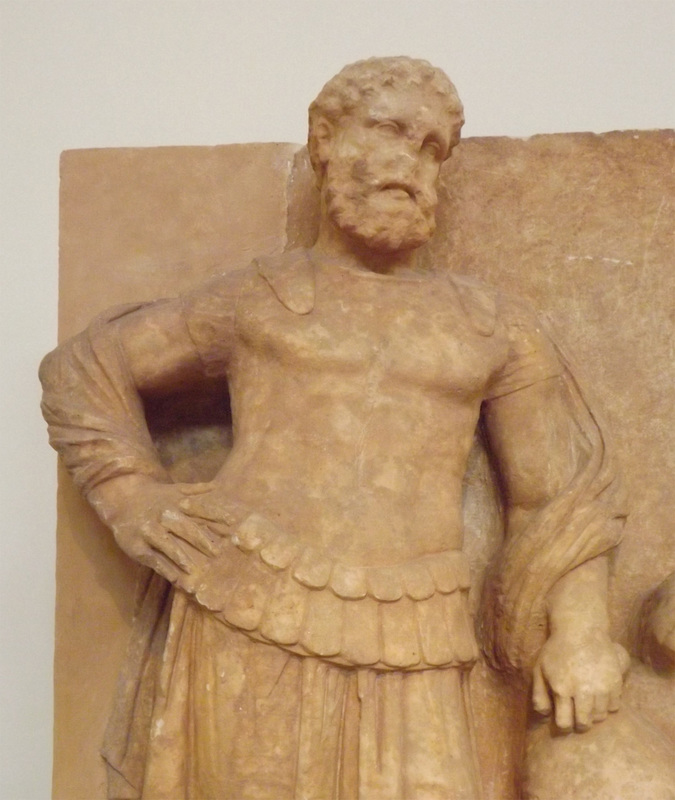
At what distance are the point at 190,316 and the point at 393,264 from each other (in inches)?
16.9

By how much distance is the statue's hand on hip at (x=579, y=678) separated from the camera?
2.24 metres

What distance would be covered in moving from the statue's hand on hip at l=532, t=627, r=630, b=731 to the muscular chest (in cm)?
53

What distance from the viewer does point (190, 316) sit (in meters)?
2.42

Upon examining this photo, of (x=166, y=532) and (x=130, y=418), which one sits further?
(x=130, y=418)

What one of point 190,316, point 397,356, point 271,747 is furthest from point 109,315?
point 271,747

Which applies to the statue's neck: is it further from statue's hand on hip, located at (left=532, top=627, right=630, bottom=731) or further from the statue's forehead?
statue's hand on hip, located at (left=532, top=627, right=630, bottom=731)

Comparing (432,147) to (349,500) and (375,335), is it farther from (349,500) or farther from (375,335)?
(349,500)

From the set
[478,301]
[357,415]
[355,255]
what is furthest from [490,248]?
[357,415]

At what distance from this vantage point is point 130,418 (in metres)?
2.40

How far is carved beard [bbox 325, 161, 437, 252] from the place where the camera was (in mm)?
2316

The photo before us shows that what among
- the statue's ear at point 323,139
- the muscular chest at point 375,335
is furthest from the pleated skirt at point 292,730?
the statue's ear at point 323,139

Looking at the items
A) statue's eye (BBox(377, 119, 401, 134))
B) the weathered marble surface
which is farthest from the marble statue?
the weathered marble surface

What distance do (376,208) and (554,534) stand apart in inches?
28.9

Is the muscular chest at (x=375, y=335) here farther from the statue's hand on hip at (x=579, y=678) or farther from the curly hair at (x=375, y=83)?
the statue's hand on hip at (x=579, y=678)
